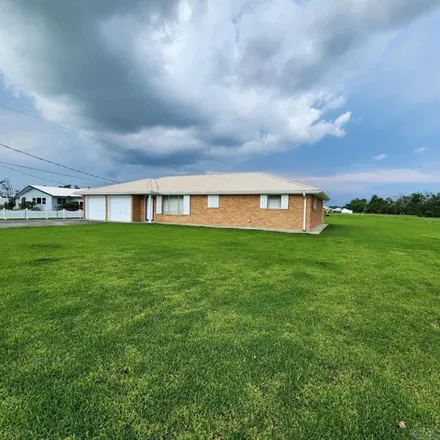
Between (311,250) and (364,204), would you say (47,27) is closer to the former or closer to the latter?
(311,250)

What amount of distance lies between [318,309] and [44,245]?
9795mm

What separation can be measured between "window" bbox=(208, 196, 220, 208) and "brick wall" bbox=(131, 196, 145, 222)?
659cm

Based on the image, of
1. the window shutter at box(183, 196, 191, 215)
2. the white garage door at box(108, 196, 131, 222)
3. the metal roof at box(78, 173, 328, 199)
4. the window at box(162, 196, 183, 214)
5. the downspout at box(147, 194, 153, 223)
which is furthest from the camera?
the white garage door at box(108, 196, 131, 222)

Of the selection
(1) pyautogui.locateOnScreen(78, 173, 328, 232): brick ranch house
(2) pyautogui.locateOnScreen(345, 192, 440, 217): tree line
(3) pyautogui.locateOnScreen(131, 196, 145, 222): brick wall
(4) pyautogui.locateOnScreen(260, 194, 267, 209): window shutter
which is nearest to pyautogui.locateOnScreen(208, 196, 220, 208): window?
(1) pyautogui.locateOnScreen(78, 173, 328, 232): brick ranch house

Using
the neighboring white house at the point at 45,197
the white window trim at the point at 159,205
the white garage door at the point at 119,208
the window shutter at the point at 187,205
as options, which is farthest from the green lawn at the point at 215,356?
the neighboring white house at the point at 45,197

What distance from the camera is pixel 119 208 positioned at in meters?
23.6

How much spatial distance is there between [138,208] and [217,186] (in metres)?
7.42

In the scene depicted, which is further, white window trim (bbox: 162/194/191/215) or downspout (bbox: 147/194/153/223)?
downspout (bbox: 147/194/153/223)

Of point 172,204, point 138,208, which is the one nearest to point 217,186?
point 172,204

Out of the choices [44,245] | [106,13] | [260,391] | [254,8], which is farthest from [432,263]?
[106,13]

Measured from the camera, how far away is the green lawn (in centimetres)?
204

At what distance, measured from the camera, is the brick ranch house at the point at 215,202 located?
56.5 feet

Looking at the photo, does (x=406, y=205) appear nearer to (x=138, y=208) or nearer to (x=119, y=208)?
(x=138, y=208)

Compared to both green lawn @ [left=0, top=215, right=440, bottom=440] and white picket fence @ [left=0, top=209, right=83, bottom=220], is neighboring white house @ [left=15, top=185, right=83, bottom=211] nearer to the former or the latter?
white picket fence @ [left=0, top=209, right=83, bottom=220]
